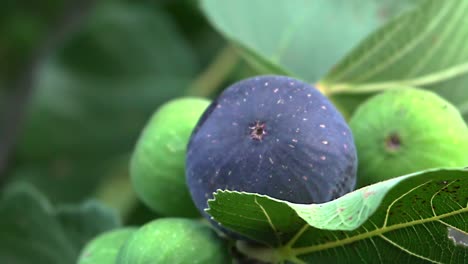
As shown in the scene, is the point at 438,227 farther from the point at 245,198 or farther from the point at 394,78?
the point at 394,78

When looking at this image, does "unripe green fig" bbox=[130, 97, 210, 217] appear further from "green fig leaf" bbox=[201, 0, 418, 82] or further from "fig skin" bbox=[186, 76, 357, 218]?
"green fig leaf" bbox=[201, 0, 418, 82]

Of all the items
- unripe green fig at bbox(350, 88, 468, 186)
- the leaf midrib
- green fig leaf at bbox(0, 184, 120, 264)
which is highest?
unripe green fig at bbox(350, 88, 468, 186)

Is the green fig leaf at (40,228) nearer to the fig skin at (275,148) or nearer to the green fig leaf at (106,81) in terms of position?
the fig skin at (275,148)

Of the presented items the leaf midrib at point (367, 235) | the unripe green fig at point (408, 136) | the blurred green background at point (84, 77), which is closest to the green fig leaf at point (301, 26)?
the unripe green fig at point (408, 136)

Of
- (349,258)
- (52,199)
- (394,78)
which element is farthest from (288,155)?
(52,199)

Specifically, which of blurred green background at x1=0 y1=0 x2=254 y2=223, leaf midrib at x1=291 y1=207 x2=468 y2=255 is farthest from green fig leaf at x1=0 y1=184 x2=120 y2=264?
blurred green background at x1=0 y1=0 x2=254 y2=223

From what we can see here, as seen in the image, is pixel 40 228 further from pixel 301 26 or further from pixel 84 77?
pixel 84 77
